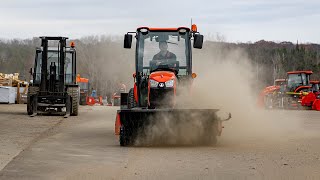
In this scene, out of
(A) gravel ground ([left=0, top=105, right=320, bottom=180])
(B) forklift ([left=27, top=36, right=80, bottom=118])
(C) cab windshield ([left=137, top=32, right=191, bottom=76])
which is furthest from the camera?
(B) forklift ([left=27, top=36, right=80, bottom=118])

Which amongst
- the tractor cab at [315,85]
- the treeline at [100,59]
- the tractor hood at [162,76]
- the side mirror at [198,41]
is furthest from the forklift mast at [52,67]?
the treeline at [100,59]

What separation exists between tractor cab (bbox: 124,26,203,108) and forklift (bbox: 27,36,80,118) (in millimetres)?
11818

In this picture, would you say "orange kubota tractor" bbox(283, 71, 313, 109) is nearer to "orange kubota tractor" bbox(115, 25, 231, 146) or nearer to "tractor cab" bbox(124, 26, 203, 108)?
"tractor cab" bbox(124, 26, 203, 108)

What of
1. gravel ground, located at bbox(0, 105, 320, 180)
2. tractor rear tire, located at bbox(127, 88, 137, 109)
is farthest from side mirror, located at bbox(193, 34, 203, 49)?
gravel ground, located at bbox(0, 105, 320, 180)

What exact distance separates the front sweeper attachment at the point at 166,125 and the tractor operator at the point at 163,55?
2.13 meters

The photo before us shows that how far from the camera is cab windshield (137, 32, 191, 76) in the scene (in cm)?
1614

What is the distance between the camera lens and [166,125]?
1449 cm

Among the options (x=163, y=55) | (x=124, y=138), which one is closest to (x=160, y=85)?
(x=163, y=55)

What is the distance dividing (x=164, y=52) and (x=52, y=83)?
522 inches

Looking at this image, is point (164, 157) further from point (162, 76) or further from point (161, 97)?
point (162, 76)

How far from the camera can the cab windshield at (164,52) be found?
16141 millimetres

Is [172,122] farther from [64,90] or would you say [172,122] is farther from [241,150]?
[64,90]

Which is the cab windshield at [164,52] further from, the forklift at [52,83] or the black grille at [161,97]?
the forklift at [52,83]

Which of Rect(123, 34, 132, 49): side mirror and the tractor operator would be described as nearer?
Rect(123, 34, 132, 49): side mirror
